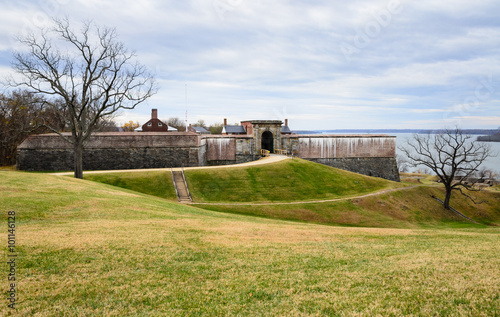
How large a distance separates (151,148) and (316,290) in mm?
36888

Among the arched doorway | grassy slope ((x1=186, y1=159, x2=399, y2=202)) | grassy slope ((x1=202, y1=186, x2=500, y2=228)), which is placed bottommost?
grassy slope ((x1=202, y1=186, x2=500, y2=228))

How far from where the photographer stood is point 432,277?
788 cm

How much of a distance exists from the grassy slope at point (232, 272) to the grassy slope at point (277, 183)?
1728cm

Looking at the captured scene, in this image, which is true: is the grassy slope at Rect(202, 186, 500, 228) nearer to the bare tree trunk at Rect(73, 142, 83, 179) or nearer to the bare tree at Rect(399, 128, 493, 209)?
the bare tree at Rect(399, 128, 493, 209)

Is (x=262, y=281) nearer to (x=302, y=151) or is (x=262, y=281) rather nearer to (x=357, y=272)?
(x=357, y=272)

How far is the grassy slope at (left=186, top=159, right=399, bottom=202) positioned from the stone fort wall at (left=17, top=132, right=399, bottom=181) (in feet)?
29.4

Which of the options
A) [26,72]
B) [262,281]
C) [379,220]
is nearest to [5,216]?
[262,281]

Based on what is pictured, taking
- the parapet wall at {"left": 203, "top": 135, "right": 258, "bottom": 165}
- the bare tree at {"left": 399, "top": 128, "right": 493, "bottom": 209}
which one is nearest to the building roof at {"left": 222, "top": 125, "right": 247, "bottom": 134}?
the parapet wall at {"left": 203, "top": 135, "right": 258, "bottom": 165}

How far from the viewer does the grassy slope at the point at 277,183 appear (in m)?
31.0

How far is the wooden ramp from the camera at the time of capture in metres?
29.2

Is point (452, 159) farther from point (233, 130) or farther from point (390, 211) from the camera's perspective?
point (233, 130)

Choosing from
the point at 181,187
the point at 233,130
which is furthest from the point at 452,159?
the point at 233,130

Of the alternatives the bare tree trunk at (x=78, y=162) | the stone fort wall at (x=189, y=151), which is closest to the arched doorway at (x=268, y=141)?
the stone fort wall at (x=189, y=151)

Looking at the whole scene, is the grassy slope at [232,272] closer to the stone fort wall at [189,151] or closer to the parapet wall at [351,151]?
the stone fort wall at [189,151]
